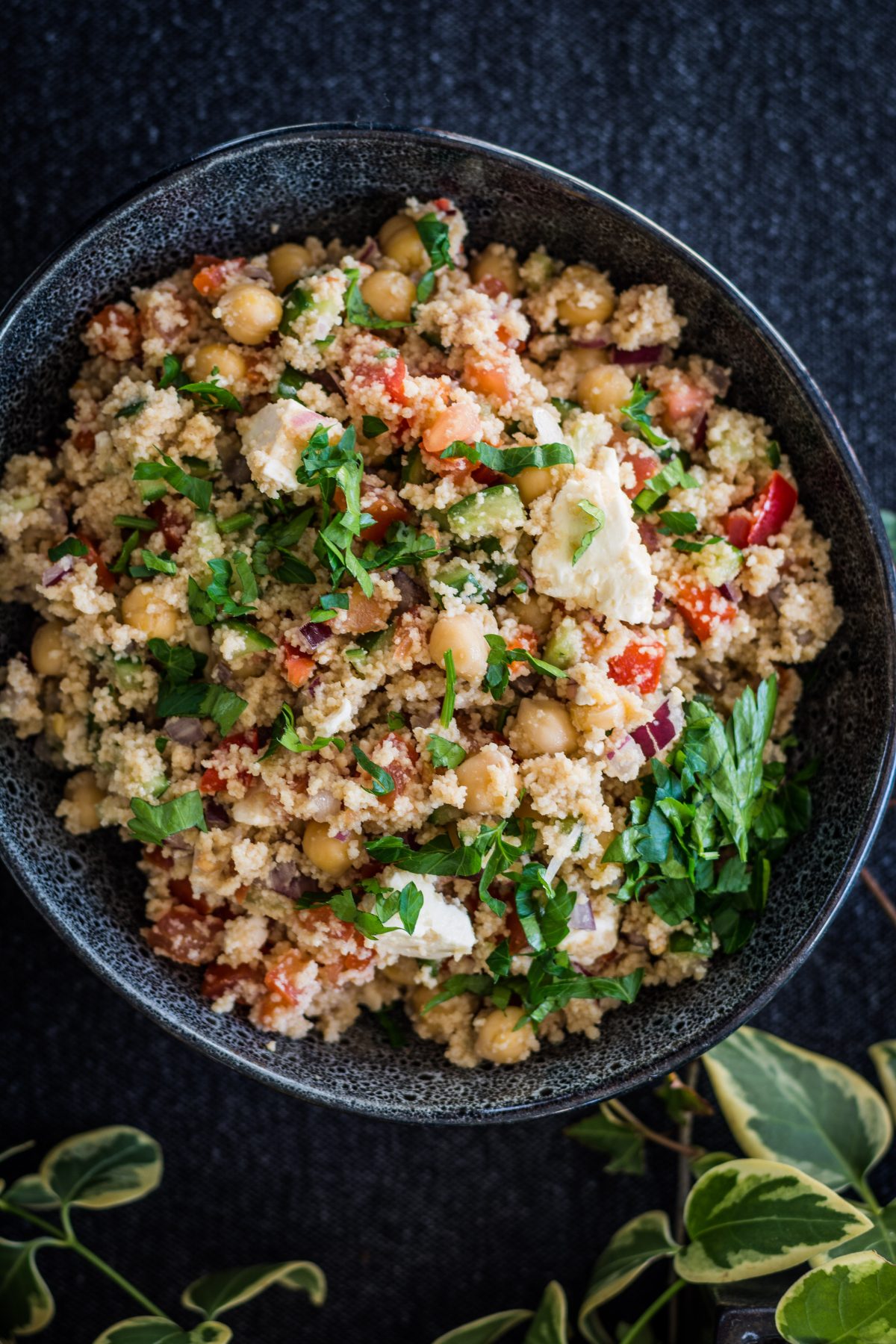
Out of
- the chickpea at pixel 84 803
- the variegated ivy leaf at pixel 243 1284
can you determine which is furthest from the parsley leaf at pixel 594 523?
the variegated ivy leaf at pixel 243 1284

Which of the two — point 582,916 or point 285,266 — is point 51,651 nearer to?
point 285,266

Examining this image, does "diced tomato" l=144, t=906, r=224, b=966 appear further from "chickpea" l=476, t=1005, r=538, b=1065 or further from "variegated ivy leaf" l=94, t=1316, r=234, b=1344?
"variegated ivy leaf" l=94, t=1316, r=234, b=1344

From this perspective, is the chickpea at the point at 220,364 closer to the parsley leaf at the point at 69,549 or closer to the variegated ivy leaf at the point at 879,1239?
the parsley leaf at the point at 69,549

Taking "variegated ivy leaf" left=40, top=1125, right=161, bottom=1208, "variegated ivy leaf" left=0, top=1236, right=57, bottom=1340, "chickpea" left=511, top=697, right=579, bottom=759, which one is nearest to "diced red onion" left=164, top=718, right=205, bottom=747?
"chickpea" left=511, top=697, right=579, bottom=759

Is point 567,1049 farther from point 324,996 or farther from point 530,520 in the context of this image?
point 530,520

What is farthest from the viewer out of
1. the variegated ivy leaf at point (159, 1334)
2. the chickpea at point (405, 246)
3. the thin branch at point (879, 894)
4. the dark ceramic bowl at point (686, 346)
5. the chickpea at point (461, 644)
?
the thin branch at point (879, 894)

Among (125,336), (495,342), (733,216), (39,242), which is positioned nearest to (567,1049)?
(495,342)
